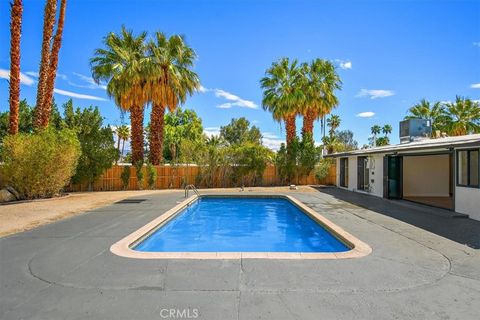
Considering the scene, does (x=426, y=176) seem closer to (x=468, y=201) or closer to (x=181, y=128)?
(x=468, y=201)

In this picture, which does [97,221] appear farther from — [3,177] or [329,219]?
[3,177]

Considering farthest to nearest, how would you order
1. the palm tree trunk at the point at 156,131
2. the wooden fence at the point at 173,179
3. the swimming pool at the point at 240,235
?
1. the palm tree trunk at the point at 156,131
2. the wooden fence at the point at 173,179
3. the swimming pool at the point at 240,235

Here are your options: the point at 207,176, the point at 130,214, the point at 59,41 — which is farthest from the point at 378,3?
the point at 59,41

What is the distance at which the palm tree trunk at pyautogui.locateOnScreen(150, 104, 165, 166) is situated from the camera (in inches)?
764

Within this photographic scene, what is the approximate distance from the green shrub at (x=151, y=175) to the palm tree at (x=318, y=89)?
11068mm

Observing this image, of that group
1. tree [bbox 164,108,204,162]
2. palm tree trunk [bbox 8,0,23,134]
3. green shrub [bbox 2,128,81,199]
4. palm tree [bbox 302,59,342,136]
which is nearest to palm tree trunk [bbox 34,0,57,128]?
palm tree trunk [bbox 8,0,23,134]

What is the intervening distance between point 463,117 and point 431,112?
9.43 feet

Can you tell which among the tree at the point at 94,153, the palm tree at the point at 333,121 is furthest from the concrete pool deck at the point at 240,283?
the palm tree at the point at 333,121

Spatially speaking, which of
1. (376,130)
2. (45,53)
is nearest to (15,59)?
(45,53)

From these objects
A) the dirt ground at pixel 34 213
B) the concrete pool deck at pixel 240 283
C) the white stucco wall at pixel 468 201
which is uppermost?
the white stucco wall at pixel 468 201

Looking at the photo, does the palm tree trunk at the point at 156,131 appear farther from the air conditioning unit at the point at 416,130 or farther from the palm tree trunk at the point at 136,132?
the air conditioning unit at the point at 416,130

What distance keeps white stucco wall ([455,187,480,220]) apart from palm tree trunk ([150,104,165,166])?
51.0ft

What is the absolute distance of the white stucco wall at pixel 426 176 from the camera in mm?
15578

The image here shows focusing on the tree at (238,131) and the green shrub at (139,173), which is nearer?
Result: the green shrub at (139,173)
